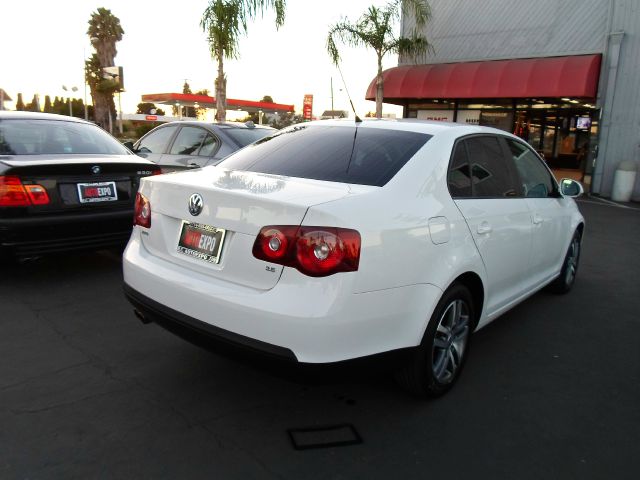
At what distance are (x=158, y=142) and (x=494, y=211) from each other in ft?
18.4

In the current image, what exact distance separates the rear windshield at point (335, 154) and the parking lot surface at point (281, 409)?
1087mm

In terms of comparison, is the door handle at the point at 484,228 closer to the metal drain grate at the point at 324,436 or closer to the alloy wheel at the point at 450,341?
the alloy wheel at the point at 450,341

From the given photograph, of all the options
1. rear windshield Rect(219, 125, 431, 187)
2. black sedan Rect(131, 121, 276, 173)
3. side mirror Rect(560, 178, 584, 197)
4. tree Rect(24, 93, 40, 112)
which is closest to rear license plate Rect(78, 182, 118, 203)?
black sedan Rect(131, 121, 276, 173)

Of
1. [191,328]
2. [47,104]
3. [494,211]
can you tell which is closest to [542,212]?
[494,211]

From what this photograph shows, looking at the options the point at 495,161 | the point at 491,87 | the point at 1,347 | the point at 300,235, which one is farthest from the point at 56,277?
the point at 491,87

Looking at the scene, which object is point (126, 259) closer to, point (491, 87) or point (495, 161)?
point (495, 161)

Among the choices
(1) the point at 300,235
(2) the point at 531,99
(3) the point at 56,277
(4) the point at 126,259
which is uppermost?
(2) the point at 531,99

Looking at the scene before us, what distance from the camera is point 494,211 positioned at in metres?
3.39

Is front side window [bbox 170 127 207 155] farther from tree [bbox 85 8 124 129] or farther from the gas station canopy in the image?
tree [bbox 85 8 124 129]

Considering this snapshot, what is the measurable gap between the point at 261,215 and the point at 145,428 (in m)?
1.21

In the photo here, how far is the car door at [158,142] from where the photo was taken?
746cm

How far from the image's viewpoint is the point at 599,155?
15227 mm

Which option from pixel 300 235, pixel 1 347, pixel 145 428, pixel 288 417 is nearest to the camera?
pixel 300 235

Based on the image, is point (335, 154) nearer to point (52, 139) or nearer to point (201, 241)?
point (201, 241)
